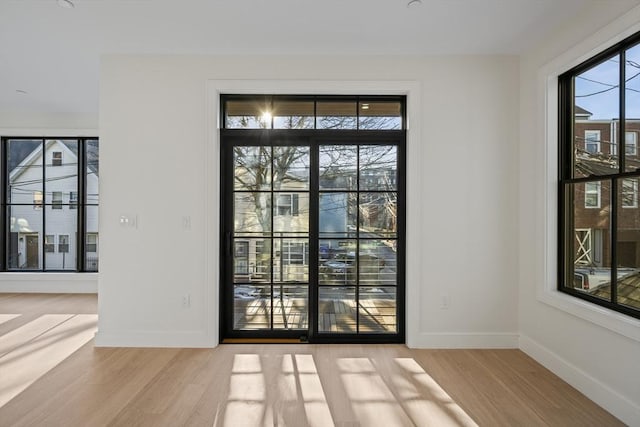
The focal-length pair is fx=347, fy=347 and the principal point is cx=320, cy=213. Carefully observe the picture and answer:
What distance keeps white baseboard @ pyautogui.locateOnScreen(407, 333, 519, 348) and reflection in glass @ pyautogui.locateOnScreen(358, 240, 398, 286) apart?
0.58 meters

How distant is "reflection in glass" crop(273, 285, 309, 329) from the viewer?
346 cm

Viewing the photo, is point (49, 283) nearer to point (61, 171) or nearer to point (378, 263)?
point (61, 171)

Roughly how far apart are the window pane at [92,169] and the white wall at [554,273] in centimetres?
589

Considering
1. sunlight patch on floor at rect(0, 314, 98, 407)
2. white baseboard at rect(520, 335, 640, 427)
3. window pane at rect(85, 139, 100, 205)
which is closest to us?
white baseboard at rect(520, 335, 640, 427)

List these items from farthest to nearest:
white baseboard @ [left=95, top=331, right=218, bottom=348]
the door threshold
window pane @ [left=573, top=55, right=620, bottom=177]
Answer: the door threshold
white baseboard @ [left=95, top=331, right=218, bottom=348]
window pane @ [left=573, top=55, right=620, bottom=177]

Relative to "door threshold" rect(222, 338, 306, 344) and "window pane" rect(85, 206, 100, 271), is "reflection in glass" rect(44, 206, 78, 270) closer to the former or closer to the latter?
"window pane" rect(85, 206, 100, 271)

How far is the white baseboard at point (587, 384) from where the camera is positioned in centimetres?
212

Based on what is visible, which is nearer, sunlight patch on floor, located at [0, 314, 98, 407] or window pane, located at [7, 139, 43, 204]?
sunlight patch on floor, located at [0, 314, 98, 407]

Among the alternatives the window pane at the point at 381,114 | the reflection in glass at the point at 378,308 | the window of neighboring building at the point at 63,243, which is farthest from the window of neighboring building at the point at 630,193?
the window of neighboring building at the point at 63,243

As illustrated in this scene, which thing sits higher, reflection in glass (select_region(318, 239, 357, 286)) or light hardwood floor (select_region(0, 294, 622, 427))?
reflection in glass (select_region(318, 239, 357, 286))

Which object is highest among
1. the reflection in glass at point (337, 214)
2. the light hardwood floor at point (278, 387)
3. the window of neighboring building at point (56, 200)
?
the window of neighboring building at point (56, 200)

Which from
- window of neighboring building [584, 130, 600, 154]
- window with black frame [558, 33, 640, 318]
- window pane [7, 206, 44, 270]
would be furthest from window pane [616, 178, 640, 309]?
window pane [7, 206, 44, 270]

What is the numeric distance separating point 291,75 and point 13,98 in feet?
13.6

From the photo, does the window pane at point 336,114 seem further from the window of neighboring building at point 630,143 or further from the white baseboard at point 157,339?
the white baseboard at point 157,339
